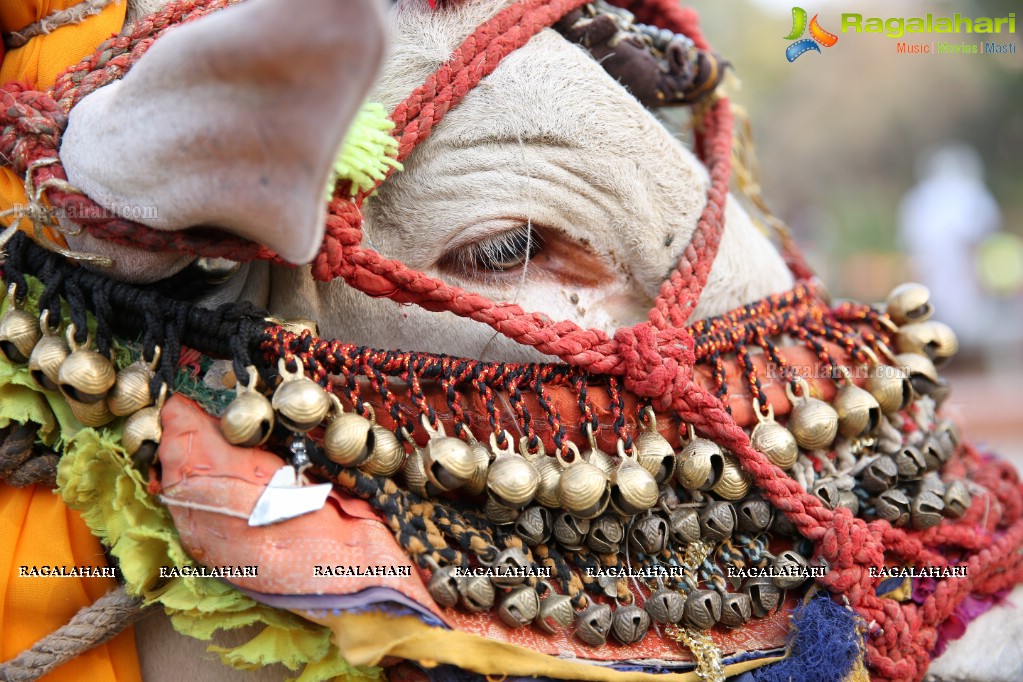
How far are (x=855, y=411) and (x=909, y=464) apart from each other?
0.15 m

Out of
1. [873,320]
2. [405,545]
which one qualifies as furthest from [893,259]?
[405,545]

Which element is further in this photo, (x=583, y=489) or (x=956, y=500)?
(x=956, y=500)

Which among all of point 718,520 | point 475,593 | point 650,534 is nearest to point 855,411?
point 718,520

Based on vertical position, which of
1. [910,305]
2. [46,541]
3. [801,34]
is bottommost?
[46,541]

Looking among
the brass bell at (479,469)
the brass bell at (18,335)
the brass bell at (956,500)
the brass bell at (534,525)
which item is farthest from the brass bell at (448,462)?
the brass bell at (956,500)

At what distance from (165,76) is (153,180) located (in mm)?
154

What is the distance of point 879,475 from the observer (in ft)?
5.02

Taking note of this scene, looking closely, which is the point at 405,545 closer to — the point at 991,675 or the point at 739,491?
the point at 739,491

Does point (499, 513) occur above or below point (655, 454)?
below

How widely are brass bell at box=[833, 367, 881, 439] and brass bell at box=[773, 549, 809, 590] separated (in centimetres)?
26

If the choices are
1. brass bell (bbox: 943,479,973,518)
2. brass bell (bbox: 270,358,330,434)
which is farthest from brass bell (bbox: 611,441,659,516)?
brass bell (bbox: 943,479,973,518)

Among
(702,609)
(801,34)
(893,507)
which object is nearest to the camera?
(702,609)

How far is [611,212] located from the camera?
1.57 m

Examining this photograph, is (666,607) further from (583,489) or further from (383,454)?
(383,454)
